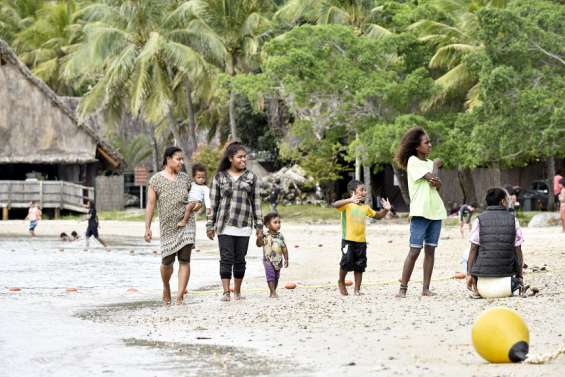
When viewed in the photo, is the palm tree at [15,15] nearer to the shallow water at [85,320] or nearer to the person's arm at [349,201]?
the shallow water at [85,320]

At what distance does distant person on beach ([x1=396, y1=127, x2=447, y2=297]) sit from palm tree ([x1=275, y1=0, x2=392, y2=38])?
85.9 feet

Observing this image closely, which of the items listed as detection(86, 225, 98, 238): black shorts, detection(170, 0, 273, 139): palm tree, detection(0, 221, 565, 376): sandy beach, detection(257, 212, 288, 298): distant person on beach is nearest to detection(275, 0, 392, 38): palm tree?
detection(170, 0, 273, 139): palm tree

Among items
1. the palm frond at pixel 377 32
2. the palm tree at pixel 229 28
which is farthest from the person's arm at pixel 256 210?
the palm tree at pixel 229 28

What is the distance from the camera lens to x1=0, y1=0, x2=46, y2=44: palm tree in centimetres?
5469

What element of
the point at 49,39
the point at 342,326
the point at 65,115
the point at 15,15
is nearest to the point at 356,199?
the point at 342,326

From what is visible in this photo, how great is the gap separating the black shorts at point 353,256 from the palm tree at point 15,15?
44.4 meters

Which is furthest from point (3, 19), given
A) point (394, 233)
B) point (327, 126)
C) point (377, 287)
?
point (377, 287)

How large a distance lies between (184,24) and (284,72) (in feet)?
35.7

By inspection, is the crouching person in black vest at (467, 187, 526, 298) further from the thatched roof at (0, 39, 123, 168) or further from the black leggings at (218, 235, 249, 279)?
the thatched roof at (0, 39, 123, 168)

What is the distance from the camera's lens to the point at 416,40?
109 feet

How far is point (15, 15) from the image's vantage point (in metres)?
55.7

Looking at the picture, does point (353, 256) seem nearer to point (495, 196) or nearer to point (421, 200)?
point (421, 200)

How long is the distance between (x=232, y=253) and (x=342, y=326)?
2.48 m

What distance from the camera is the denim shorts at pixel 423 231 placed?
10.9 metres
